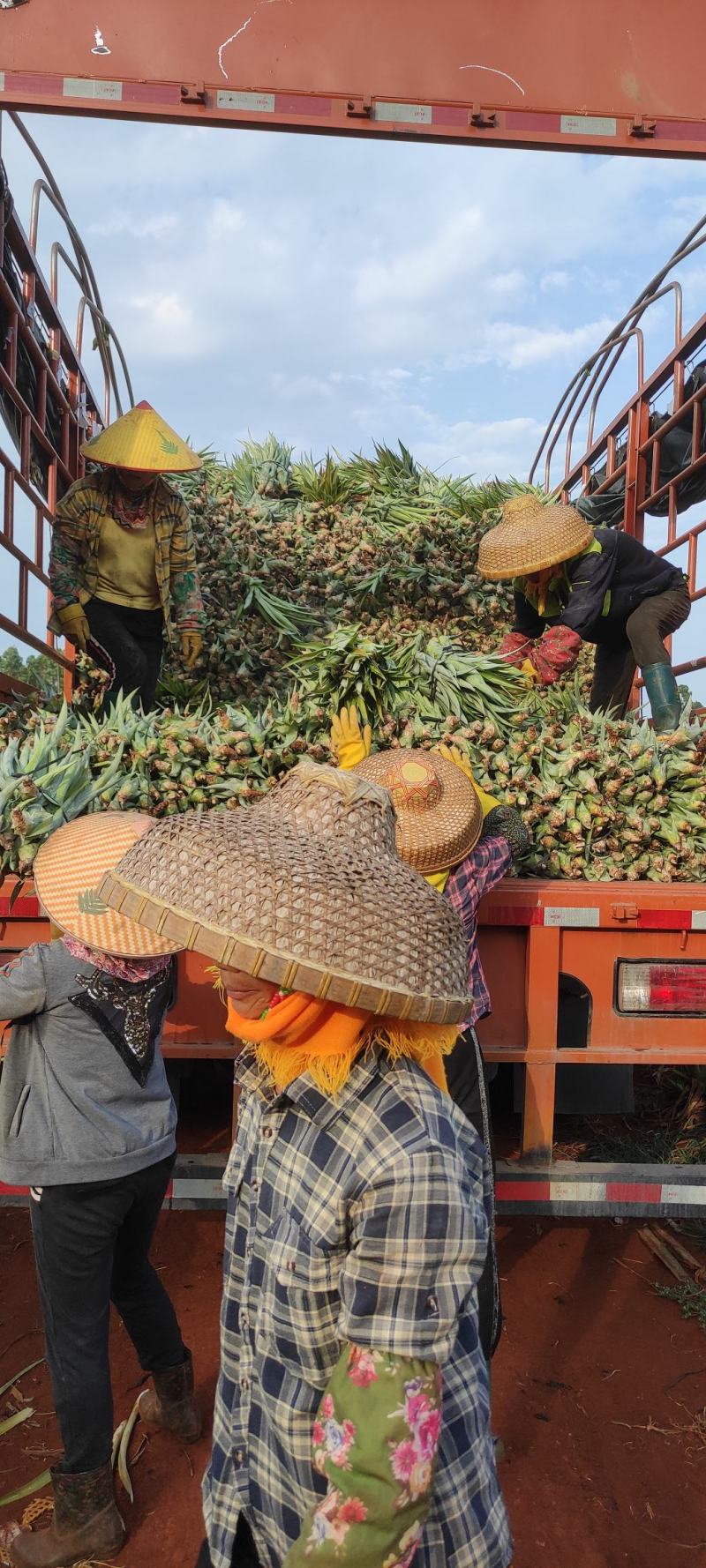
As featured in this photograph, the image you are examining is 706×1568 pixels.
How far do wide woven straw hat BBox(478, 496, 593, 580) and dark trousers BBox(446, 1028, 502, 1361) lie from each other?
87.9 inches

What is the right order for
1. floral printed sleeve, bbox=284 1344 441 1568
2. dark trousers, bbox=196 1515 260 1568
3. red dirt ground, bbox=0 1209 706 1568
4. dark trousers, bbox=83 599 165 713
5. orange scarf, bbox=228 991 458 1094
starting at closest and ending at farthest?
floral printed sleeve, bbox=284 1344 441 1568
orange scarf, bbox=228 991 458 1094
dark trousers, bbox=196 1515 260 1568
red dirt ground, bbox=0 1209 706 1568
dark trousers, bbox=83 599 165 713

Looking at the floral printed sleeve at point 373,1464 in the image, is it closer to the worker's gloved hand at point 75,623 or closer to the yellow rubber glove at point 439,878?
the yellow rubber glove at point 439,878

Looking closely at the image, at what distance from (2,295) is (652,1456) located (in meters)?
4.36

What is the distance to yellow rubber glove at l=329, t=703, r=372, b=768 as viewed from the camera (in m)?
3.03

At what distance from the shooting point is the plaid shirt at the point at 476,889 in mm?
2453

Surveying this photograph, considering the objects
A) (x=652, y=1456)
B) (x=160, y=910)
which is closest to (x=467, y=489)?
(x=652, y=1456)

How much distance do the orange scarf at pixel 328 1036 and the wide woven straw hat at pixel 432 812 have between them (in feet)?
3.70

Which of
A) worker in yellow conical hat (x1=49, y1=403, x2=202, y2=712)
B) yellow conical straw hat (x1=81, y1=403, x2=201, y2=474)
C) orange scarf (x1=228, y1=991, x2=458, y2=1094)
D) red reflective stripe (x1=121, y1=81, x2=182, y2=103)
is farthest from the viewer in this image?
worker in yellow conical hat (x1=49, y1=403, x2=202, y2=712)

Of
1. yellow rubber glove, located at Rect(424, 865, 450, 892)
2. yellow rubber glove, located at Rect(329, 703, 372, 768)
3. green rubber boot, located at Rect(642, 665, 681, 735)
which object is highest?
green rubber boot, located at Rect(642, 665, 681, 735)

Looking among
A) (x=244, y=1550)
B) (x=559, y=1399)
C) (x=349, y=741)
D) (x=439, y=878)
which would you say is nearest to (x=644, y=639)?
(x=349, y=741)

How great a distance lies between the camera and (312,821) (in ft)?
3.91

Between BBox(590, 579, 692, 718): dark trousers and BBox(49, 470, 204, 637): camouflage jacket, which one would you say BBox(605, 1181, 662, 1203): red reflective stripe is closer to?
BBox(590, 579, 692, 718): dark trousers

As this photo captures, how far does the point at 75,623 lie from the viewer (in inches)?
183

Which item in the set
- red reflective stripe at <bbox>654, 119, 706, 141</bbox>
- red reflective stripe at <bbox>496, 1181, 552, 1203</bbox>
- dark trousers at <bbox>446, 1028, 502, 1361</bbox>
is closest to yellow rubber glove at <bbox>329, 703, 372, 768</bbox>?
dark trousers at <bbox>446, 1028, 502, 1361</bbox>
